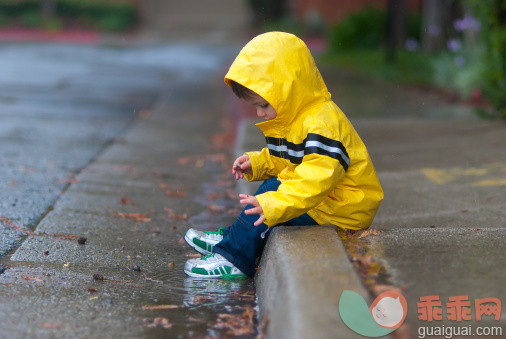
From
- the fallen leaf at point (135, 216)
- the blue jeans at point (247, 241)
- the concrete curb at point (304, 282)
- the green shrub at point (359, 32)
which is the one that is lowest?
the green shrub at point (359, 32)

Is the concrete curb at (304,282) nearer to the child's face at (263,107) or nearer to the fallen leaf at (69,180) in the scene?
the child's face at (263,107)

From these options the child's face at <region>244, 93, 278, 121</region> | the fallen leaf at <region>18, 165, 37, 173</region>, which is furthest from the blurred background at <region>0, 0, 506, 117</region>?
the fallen leaf at <region>18, 165, 37, 173</region>

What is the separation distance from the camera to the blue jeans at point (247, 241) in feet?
10.6

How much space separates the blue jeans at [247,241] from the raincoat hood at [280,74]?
44 cm

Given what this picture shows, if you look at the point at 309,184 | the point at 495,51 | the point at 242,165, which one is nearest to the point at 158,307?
the point at 309,184

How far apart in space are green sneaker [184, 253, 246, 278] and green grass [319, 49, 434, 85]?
27.8ft

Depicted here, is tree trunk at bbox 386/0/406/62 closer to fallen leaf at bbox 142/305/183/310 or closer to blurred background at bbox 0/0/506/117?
blurred background at bbox 0/0/506/117

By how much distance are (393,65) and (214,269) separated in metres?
10.1

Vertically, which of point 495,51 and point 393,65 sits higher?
point 495,51

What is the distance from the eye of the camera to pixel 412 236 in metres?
3.09

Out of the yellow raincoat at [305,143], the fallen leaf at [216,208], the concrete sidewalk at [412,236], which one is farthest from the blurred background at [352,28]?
the yellow raincoat at [305,143]

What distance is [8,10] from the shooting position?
2606 centimetres

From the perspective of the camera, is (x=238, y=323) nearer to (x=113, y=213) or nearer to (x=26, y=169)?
(x=113, y=213)

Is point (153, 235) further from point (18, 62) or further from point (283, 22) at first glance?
point (283, 22)
